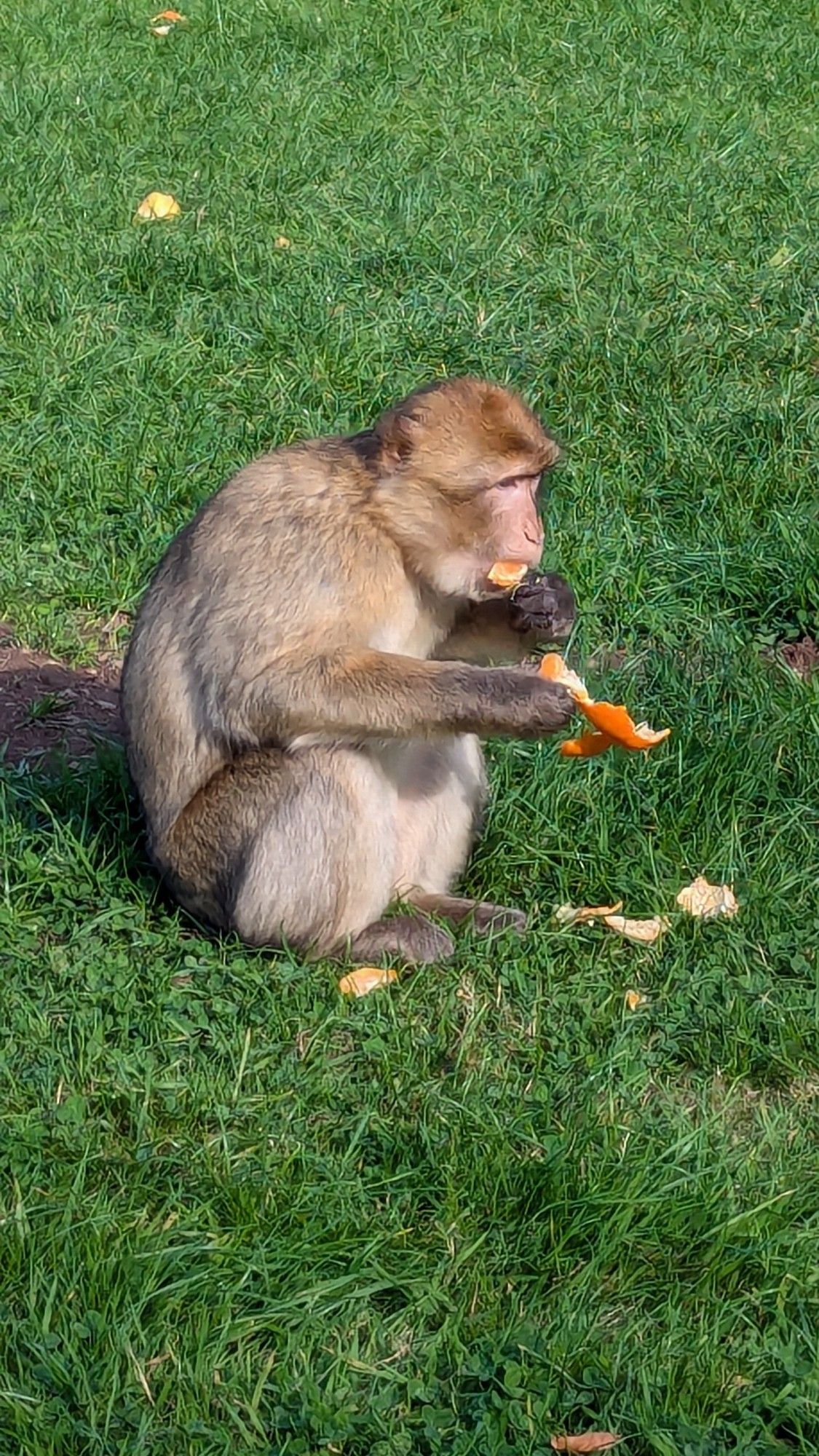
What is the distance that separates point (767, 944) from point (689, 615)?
1.33 metres

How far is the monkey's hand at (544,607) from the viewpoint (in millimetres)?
3633

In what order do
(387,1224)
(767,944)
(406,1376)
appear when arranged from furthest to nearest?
(767,944) → (387,1224) → (406,1376)

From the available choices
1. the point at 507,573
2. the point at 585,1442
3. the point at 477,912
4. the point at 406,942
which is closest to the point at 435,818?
the point at 477,912

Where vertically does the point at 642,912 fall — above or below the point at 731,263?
below

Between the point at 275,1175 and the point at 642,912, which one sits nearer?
the point at 275,1175

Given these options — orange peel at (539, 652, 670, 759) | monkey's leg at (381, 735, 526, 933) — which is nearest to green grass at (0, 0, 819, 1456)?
monkey's leg at (381, 735, 526, 933)

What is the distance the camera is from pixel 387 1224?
285 cm

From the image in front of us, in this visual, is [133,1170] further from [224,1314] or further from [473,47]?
[473,47]

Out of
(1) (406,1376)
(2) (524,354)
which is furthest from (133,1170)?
(2) (524,354)

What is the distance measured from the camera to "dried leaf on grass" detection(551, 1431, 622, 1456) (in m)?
2.46

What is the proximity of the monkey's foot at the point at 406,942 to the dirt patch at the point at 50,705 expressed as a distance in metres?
1.02

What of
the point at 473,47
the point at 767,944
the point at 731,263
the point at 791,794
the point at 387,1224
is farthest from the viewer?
the point at 473,47

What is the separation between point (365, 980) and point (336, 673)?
576mm

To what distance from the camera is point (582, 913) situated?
3.62 metres
